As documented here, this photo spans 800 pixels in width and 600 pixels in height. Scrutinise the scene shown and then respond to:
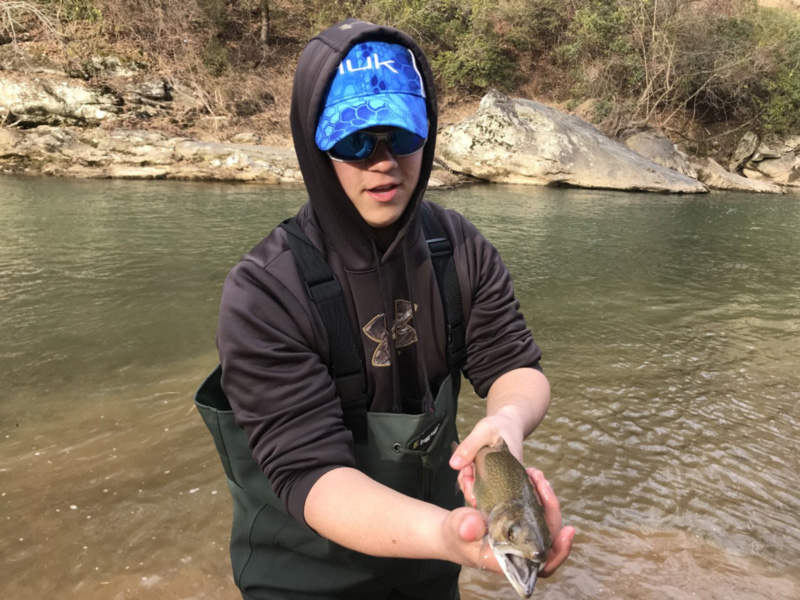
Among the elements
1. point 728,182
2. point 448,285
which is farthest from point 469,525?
point 728,182

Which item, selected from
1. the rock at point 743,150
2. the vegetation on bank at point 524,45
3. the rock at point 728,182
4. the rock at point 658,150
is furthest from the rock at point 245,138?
the rock at point 743,150

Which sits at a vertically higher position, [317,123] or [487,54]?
[487,54]

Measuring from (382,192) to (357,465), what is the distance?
2.44 feet

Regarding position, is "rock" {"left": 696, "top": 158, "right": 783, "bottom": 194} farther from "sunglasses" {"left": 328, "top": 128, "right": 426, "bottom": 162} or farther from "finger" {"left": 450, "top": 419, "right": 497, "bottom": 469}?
A: "finger" {"left": 450, "top": 419, "right": 497, "bottom": 469}

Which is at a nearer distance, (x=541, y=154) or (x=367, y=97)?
(x=367, y=97)

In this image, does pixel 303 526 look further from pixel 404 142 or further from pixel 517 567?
pixel 404 142

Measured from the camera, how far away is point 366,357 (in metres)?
1.54

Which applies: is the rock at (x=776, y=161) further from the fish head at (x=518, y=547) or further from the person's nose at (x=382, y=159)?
the fish head at (x=518, y=547)

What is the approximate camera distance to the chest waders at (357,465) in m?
1.49

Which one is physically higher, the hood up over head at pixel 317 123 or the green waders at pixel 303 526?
the hood up over head at pixel 317 123

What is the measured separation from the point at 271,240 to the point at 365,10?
96.5ft

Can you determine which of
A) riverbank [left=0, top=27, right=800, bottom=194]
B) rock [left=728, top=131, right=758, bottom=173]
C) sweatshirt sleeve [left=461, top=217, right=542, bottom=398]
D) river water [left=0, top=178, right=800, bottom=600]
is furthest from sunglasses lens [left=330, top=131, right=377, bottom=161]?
rock [left=728, top=131, right=758, bottom=173]

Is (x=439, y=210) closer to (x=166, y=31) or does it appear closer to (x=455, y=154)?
(x=455, y=154)

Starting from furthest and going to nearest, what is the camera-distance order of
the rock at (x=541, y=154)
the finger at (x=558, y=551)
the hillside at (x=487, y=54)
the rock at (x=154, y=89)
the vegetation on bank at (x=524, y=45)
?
the vegetation on bank at (x=524, y=45), the hillside at (x=487, y=54), the rock at (x=154, y=89), the rock at (x=541, y=154), the finger at (x=558, y=551)
